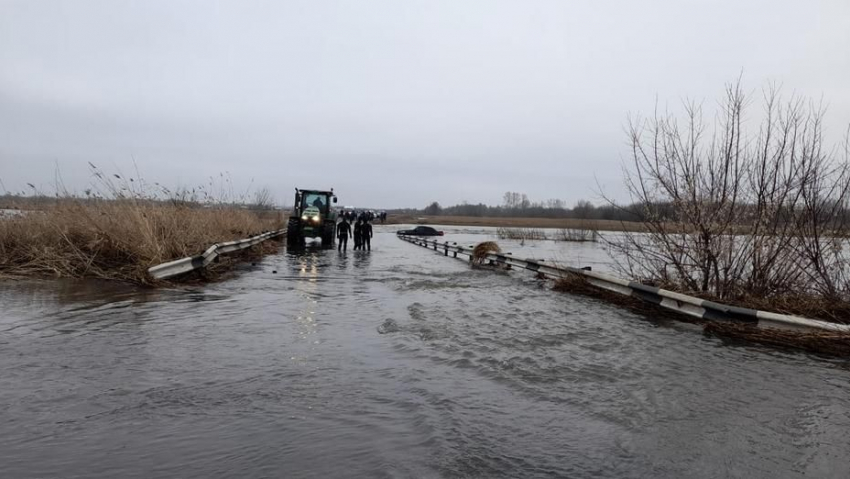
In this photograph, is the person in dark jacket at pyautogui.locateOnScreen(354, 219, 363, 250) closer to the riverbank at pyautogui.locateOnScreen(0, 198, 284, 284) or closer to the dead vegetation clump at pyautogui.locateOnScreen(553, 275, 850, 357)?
the riverbank at pyautogui.locateOnScreen(0, 198, 284, 284)

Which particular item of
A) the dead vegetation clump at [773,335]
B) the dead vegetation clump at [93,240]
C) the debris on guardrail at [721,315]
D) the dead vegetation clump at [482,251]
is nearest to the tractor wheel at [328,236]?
the dead vegetation clump at [482,251]

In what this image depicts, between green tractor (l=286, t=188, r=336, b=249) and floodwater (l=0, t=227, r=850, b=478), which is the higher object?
green tractor (l=286, t=188, r=336, b=249)

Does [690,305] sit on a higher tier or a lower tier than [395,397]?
higher

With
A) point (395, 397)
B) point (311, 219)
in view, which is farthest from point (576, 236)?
point (395, 397)

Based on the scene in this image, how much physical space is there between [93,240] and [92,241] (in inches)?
3.0

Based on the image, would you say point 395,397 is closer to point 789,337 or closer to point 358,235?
point 789,337

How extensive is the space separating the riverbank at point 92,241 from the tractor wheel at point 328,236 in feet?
43.5

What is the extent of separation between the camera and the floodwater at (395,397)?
3.46 m

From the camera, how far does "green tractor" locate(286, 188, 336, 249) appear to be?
2698 cm

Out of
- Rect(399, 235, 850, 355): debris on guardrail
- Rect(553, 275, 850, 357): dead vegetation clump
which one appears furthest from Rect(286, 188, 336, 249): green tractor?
Rect(553, 275, 850, 357): dead vegetation clump

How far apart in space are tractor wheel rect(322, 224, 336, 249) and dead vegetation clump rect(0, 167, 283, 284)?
1307 cm

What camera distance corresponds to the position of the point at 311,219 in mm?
27141

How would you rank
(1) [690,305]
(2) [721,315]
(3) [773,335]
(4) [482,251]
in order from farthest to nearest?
(4) [482,251], (1) [690,305], (2) [721,315], (3) [773,335]

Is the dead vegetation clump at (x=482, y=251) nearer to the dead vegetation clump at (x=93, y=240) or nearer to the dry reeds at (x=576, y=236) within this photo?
the dead vegetation clump at (x=93, y=240)
